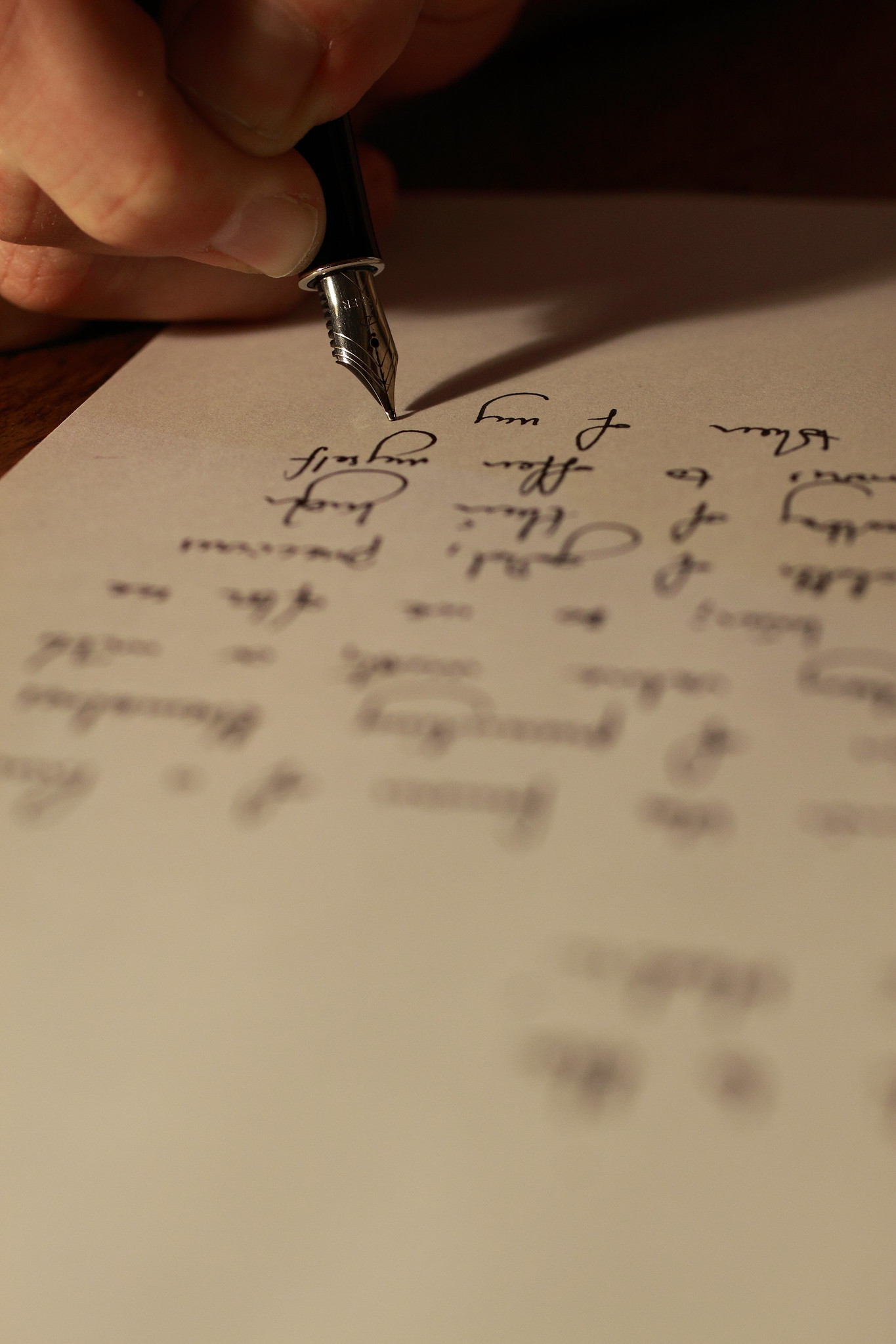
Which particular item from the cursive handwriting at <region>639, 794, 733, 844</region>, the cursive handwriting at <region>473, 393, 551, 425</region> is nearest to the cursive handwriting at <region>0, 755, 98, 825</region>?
the cursive handwriting at <region>639, 794, 733, 844</region>

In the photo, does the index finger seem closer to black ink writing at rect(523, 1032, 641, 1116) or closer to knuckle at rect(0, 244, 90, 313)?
knuckle at rect(0, 244, 90, 313)

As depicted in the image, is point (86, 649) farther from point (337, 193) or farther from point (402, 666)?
point (337, 193)

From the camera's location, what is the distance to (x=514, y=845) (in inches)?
15.3

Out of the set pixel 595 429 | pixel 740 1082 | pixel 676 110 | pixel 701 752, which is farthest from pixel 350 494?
pixel 676 110

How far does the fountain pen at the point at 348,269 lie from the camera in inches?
24.9

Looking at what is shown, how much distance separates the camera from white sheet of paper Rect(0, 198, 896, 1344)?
1.03ft

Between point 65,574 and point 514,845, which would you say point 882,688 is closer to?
point 514,845

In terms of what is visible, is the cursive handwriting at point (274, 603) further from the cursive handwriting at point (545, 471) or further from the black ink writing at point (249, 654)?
the cursive handwriting at point (545, 471)

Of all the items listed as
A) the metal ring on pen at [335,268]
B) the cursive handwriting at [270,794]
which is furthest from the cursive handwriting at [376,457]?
the cursive handwriting at [270,794]

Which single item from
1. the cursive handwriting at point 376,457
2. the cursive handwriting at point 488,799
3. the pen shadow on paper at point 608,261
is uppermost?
the pen shadow on paper at point 608,261

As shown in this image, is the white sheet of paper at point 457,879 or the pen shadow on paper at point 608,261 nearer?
the white sheet of paper at point 457,879

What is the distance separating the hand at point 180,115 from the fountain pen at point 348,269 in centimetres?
2

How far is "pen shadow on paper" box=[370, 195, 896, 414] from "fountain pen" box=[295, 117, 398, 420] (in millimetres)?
32

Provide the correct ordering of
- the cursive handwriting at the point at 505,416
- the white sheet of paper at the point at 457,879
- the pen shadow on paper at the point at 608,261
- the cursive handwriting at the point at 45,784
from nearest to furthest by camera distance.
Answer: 1. the white sheet of paper at the point at 457,879
2. the cursive handwriting at the point at 45,784
3. the cursive handwriting at the point at 505,416
4. the pen shadow on paper at the point at 608,261
